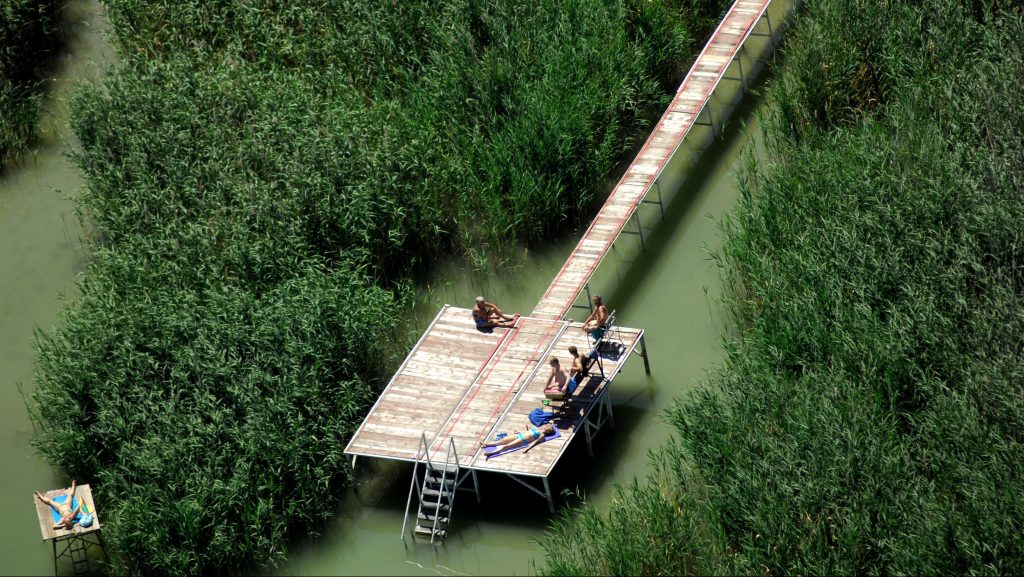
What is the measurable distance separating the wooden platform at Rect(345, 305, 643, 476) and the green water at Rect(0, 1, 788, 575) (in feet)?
3.00

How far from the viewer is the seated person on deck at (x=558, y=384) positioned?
875 inches

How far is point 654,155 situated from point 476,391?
6920mm

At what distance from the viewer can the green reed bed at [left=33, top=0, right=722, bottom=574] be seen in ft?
73.4

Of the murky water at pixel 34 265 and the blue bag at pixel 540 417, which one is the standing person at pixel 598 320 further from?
the murky water at pixel 34 265

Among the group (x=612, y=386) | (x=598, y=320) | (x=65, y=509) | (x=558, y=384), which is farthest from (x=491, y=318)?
(x=65, y=509)

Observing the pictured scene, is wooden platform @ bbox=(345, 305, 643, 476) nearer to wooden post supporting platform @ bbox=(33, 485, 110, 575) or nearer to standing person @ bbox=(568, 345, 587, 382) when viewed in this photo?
standing person @ bbox=(568, 345, 587, 382)

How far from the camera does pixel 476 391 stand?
23.2 metres

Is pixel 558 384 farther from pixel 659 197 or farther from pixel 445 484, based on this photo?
pixel 659 197

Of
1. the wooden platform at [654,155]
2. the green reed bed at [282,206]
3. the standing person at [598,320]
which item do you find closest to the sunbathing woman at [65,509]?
the green reed bed at [282,206]

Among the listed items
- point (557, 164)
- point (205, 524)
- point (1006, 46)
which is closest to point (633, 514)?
point (205, 524)

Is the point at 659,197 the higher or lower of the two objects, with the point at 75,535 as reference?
higher

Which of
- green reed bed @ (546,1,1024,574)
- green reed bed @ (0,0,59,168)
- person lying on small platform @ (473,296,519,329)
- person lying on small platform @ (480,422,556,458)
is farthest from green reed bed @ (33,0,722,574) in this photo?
green reed bed @ (546,1,1024,574)

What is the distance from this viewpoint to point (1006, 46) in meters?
27.3

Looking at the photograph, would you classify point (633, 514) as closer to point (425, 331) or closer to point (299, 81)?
point (425, 331)
